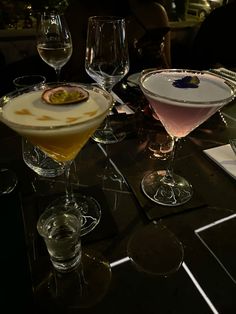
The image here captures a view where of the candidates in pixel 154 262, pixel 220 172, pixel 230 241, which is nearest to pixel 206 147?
pixel 220 172

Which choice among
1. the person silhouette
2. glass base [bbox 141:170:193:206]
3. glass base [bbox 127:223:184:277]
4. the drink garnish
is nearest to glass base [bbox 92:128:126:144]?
glass base [bbox 141:170:193:206]

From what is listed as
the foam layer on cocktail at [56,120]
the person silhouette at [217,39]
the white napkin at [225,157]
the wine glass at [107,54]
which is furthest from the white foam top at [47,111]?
the person silhouette at [217,39]

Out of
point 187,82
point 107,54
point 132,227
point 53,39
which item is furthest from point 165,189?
point 53,39

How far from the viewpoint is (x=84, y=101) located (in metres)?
0.85

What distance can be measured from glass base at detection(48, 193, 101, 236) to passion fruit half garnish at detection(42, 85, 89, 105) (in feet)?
0.97

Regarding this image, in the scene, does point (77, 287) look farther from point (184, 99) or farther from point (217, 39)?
point (217, 39)

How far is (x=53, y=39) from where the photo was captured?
1517mm

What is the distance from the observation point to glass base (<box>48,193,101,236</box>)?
826 millimetres

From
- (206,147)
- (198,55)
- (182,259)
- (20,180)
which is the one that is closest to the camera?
(182,259)

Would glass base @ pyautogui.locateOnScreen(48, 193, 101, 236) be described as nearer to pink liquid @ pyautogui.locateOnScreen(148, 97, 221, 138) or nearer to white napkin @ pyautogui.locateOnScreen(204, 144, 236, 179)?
pink liquid @ pyautogui.locateOnScreen(148, 97, 221, 138)

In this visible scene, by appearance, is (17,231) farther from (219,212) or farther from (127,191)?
(219,212)

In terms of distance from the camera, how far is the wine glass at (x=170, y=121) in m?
0.74

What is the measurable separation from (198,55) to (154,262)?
280cm

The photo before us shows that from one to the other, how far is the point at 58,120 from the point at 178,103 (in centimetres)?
31
